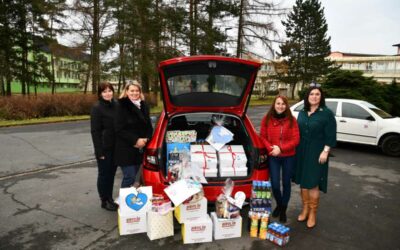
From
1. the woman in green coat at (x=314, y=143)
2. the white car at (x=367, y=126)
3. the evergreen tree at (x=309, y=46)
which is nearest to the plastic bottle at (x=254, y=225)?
the woman in green coat at (x=314, y=143)

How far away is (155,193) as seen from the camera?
336 cm

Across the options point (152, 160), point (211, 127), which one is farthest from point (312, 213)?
point (152, 160)

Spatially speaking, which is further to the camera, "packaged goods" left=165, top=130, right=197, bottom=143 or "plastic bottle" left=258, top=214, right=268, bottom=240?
"packaged goods" left=165, top=130, right=197, bottom=143

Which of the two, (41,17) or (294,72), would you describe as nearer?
(41,17)

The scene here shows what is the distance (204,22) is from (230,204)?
21.3 meters

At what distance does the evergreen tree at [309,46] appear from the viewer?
127 ft

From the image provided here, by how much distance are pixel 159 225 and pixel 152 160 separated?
0.75 metres

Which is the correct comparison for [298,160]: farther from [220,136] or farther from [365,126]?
[365,126]

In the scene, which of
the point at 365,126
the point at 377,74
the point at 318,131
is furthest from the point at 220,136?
the point at 377,74

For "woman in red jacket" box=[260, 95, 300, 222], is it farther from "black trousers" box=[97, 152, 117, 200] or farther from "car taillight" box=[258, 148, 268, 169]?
"black trousers" box=[97, 152, 117, 200]

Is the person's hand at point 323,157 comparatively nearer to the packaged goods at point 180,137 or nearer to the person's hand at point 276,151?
the person's hand at point 276,151

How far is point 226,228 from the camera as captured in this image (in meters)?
3.21

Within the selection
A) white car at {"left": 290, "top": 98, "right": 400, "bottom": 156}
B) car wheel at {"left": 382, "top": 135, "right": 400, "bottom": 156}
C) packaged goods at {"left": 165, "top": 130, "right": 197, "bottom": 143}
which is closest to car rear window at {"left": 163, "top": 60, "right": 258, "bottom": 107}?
packaged goods at {"left": 165, "top": 130, "right": 197, "bottom": 143}

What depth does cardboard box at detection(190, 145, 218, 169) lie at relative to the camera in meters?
3.51
